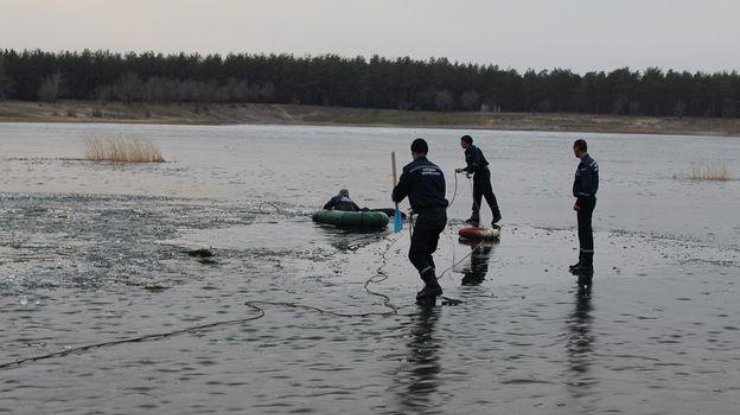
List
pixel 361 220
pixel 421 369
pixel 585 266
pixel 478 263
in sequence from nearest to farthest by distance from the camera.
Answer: pixel 421 369, pixel 585 266, pixel 478 263, pixel 361 220

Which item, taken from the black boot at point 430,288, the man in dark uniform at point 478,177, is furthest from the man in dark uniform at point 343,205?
the black boot at point 430,288

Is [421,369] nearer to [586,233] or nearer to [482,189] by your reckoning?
[586,233]

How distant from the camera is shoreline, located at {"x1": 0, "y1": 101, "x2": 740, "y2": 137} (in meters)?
140

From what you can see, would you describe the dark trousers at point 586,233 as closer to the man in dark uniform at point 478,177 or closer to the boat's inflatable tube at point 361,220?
the man in dark uniform at point 478,177

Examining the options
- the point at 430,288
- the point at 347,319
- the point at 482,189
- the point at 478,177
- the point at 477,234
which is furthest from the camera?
the point at 482,189

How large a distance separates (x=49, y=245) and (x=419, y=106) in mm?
164662

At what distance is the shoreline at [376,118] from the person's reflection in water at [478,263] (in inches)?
4575

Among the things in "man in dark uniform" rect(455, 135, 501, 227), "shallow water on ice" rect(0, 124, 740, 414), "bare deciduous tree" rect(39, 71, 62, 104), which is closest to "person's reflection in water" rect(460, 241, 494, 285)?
"shallow water on ice" rect(0, 124, 740, 414)

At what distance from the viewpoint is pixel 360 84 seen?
6954 inches

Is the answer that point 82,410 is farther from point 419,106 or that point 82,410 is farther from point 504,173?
point 419,106

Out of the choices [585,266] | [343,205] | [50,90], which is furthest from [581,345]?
[50,90]

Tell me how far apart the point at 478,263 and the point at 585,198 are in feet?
6.93

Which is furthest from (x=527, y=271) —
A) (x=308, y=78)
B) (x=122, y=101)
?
(x=308, y=78)

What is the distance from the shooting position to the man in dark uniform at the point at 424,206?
13047mm
